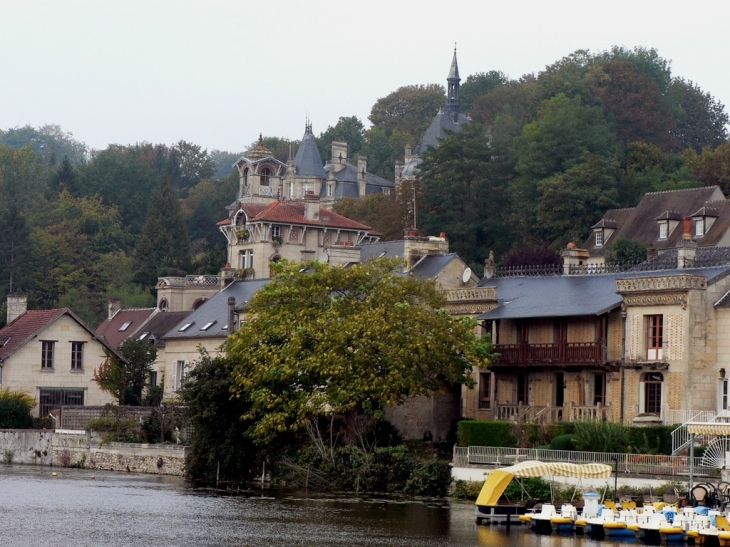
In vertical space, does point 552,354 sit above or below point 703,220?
below

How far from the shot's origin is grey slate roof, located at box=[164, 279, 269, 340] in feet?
268

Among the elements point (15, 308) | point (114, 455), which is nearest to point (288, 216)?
point (15, 308)

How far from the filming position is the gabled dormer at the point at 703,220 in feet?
298

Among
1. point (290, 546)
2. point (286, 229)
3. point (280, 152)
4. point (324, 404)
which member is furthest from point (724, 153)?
point (280, 152)

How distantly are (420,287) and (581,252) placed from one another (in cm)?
1687

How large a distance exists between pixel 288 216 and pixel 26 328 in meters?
27.0

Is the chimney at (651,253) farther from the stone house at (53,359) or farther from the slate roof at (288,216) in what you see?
the stone house at (53,359)

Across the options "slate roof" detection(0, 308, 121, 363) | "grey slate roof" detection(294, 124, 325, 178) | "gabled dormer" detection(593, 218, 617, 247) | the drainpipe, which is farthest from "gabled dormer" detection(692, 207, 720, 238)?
"grey slate roof" detection(294, 124, 325, 178)

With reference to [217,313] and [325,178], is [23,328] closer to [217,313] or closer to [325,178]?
[217,313]

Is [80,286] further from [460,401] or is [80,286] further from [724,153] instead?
[460,401]

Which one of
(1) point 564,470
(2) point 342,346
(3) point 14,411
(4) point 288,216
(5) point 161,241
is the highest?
(5) point 161,241

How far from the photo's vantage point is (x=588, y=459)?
175 ft

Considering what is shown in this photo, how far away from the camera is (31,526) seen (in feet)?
153

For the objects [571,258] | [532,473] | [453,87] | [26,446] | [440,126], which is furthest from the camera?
[453,87]
